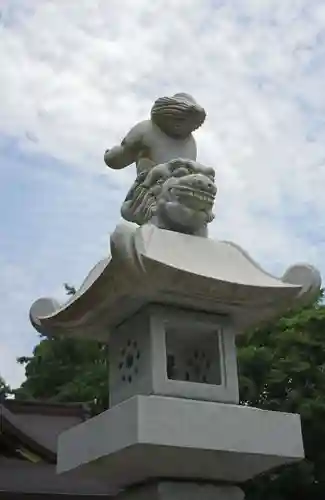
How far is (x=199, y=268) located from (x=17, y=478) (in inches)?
183

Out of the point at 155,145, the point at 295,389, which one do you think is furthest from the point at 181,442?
the point at 295,389

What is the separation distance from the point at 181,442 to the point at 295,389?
24.4 ft

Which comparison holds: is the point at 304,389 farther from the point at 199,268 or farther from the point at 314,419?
the point at 199,268

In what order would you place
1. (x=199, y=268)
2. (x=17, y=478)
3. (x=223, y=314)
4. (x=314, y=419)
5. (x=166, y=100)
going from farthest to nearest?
(x=314, y=419) → (x=17, y=478) → (x=166, y=100) → (x=223, y=314) → (x=199, y=268)

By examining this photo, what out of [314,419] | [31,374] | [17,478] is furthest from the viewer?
[31,374]

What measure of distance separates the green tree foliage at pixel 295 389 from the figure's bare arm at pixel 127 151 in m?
6.12

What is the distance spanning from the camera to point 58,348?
62.4ft

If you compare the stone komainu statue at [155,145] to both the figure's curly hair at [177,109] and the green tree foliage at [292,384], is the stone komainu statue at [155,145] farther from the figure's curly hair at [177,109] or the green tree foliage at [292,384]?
the green tree foliage at [292,384]

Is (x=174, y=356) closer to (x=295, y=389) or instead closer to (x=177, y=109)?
(x=177, y=109)

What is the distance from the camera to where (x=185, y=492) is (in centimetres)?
386

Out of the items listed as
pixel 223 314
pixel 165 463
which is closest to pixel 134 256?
pixel 223 314

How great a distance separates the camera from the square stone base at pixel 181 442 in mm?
3512

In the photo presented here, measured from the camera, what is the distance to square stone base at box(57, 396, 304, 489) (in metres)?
3.51

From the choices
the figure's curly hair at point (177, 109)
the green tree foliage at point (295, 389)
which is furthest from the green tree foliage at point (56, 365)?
the figure's curly hair at point (177, 109)
